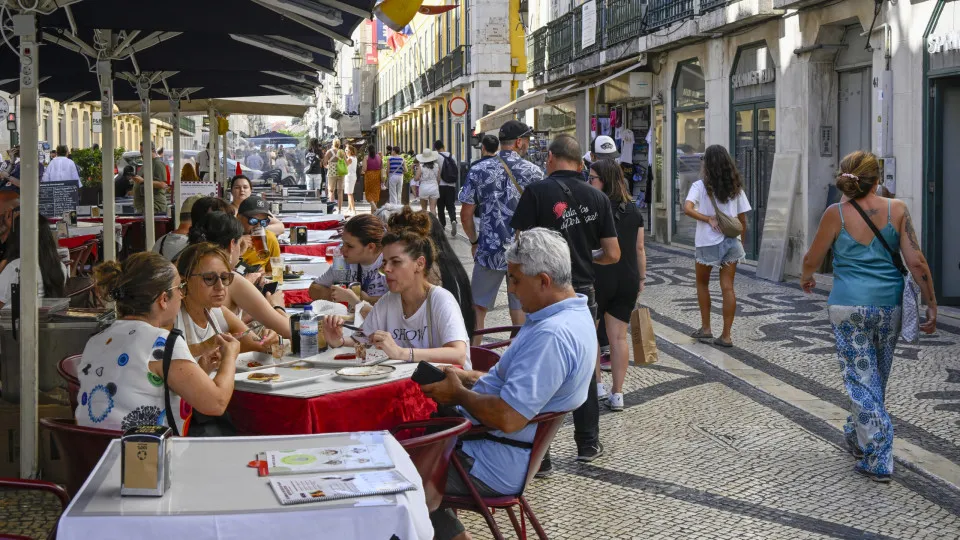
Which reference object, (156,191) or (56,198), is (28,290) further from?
(156,191)

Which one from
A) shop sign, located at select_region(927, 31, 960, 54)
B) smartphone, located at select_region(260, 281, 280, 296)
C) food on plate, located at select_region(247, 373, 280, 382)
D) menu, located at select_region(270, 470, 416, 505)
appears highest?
shop sign, located at select_region(927, 31, 960, 54)

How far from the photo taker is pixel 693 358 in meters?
8.77

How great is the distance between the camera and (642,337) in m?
7.24

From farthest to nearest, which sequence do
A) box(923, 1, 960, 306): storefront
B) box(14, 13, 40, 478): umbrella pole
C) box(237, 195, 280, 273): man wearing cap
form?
box(923, 1, 960, 306): storefront → box(237, 195, 280, 273): man wearing cap → box(14, 13, 40, 478): umbrella pole

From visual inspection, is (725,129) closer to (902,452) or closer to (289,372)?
(902,452)

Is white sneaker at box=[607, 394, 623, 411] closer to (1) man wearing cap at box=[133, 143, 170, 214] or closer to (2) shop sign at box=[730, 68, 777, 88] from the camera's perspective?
(1) man wearing cap at box=[133, 143, 170, 214]

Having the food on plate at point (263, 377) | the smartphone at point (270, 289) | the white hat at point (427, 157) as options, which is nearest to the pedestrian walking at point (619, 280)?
the smartphone at point (270, 289)

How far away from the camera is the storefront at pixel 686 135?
1850 centimetres

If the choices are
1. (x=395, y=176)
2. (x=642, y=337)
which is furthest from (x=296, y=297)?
(x=395, y=176)

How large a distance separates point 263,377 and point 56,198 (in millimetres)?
8796

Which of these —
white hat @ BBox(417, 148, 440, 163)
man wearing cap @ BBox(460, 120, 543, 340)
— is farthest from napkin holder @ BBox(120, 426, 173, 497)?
white hat @ BBox(417, 148, 440, 163)

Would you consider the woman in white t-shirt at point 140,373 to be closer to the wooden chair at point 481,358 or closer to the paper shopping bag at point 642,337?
the wooden chair at point 481,358

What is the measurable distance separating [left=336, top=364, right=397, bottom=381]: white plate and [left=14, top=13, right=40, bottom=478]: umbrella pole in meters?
1.81

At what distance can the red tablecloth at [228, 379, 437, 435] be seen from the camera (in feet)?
12.6
